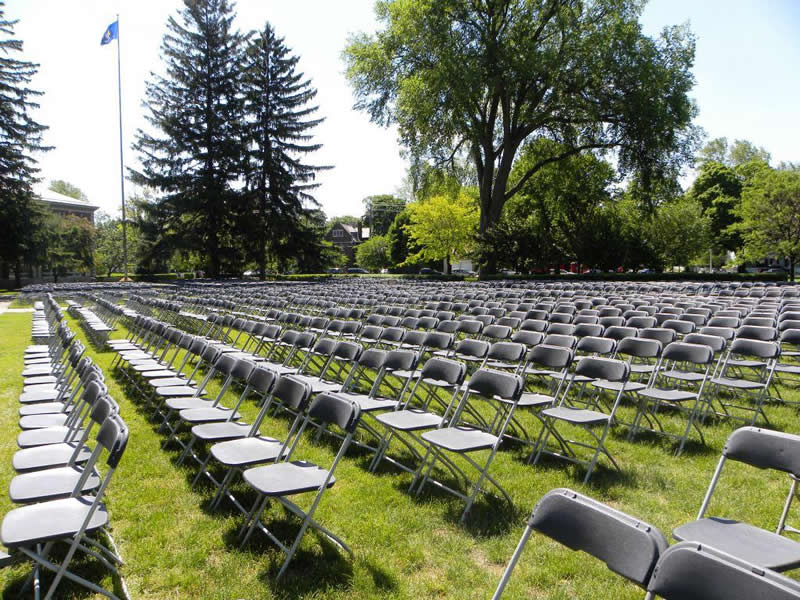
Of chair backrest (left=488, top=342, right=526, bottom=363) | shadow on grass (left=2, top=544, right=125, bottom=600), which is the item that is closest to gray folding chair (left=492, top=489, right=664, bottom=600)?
shadow on grass (left=2, top=544, right=125, bottom=600)

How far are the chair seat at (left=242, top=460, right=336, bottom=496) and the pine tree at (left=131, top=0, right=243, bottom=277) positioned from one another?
36149mm

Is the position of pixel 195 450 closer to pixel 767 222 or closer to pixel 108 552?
pixel 108 552

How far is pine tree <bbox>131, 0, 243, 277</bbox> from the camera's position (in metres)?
36.2

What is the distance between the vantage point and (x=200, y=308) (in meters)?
13.7

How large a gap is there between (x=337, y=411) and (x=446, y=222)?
1641 inches

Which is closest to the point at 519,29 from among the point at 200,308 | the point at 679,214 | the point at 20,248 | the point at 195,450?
the point at 679,214

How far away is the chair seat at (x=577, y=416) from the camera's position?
3896 millimetres

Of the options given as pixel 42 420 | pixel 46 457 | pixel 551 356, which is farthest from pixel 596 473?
pixel 42 420

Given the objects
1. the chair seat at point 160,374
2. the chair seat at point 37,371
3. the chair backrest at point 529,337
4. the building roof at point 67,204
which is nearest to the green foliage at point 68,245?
the building roof at point 67,204

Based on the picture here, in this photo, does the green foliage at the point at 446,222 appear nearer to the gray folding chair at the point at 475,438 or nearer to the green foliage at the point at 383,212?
the gray folding chair at the point at 475,438

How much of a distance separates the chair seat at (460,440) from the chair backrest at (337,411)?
24.9 inches

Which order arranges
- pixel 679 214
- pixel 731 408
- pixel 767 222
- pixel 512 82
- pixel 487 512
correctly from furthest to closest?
1. pixel 679 214
2. pixel 767 222
3. pixel 512 82
4. pixel 731 408
5. pixel 487 512

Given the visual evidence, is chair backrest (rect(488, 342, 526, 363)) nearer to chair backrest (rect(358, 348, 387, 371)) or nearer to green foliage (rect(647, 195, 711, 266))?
chair backrest (rect(358, 348, 387, 371))

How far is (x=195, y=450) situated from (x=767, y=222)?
34.0 metres
